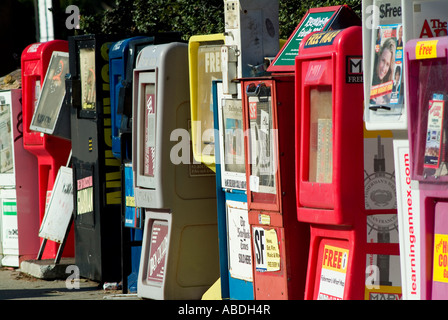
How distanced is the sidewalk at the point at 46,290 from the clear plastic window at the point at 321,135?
2.65 metres

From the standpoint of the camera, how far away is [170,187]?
750 cm

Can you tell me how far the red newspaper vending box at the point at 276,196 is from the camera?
20.0 ft

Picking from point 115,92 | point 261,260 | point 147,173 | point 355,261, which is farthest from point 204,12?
point 355,261

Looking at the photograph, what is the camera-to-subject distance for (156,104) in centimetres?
748

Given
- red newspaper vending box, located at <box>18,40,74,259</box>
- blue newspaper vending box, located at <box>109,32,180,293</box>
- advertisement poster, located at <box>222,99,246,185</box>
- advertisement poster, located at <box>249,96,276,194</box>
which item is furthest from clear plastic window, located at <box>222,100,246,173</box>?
red newspaper vending box, located at <box>18,40,74,259</box>

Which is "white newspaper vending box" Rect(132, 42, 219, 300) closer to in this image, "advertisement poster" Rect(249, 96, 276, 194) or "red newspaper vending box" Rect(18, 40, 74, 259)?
"advertisement poster" Rect(249, 96, 276, 194)

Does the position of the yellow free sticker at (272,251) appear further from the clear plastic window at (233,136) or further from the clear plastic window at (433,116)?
the clear plastic window at (433,116)

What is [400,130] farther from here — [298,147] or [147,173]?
[147,173]

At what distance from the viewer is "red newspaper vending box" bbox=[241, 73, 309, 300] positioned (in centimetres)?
611

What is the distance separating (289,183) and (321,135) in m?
0.54

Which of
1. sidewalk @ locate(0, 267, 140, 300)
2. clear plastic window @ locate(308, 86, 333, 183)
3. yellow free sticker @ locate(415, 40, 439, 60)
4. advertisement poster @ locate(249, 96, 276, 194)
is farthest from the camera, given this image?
sidewalk @ locate(0, 267, 140, 300)

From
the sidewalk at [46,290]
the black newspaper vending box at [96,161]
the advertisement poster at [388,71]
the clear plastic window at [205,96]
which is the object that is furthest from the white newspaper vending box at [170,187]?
the advertisement poster at [388,71]

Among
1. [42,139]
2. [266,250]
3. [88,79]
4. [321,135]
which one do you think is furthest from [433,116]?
[42,139]

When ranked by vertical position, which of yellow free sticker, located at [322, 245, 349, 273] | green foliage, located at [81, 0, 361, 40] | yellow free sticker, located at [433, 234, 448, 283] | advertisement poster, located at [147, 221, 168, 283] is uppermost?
green foliage, located at [81, 0, 361, 40]
